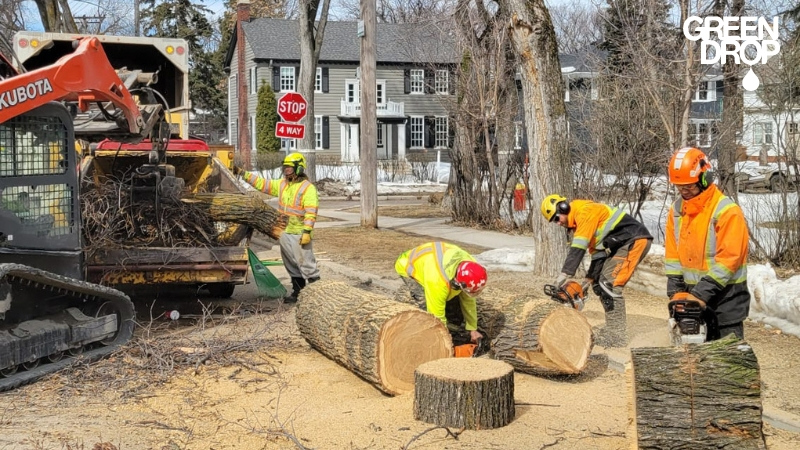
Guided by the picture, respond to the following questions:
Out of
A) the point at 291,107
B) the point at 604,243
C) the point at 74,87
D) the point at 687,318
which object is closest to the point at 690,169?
the point at 687,318

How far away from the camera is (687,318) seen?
201 inches

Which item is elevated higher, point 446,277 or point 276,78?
point 276,78

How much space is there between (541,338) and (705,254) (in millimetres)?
1591

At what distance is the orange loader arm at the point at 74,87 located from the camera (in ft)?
21.1

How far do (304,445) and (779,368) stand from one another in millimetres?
3897

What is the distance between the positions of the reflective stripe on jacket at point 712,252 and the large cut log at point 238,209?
5.08 metres

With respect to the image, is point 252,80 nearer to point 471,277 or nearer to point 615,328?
point 615,328

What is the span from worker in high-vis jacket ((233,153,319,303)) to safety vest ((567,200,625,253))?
330 cm

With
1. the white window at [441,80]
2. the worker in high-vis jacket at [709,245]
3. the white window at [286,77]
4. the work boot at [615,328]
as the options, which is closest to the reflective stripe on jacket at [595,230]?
the work boot at [615,328]

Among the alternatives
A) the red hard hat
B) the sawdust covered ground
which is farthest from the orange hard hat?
the red hard hat

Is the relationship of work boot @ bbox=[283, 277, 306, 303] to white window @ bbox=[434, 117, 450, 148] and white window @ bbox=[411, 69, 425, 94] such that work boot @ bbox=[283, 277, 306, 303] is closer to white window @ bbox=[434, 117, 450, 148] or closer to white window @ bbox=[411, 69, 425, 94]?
white window @ bbox=[411, 69, 425, 94]

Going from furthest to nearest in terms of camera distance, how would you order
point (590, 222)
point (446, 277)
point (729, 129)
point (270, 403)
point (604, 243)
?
point (729, 129) → point (604, 243) → point (590, 222) → point (446, 277) → point (270, 403)

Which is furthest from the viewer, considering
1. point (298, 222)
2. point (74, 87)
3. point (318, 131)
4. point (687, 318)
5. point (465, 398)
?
point (318, 131)

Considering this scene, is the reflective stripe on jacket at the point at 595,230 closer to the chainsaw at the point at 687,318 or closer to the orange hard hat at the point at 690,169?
the chainsaw at the point at 687,318
